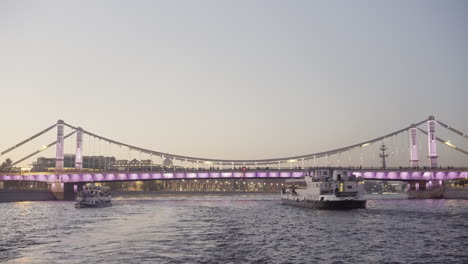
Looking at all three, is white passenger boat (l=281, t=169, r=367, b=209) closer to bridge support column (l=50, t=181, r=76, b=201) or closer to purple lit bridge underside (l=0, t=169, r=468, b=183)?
purple lit bridge underside (l=0, t=169, r=468, b=183)

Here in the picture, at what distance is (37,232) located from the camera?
53.7m

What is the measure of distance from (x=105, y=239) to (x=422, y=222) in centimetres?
3983

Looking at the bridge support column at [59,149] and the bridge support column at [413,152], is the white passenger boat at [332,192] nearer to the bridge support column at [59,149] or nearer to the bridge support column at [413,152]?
the bridge support column at [413,152]

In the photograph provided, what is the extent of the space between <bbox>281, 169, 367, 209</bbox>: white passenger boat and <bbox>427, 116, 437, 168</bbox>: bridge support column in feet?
200

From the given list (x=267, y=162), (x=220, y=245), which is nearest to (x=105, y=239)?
(x=220, y=245)

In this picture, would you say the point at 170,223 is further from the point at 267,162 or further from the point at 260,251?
the point at 267,162

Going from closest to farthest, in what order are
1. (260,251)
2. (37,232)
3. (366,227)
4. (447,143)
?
1. (260,251)
2. (37,232)
3. (366,227)
4. (447,143)

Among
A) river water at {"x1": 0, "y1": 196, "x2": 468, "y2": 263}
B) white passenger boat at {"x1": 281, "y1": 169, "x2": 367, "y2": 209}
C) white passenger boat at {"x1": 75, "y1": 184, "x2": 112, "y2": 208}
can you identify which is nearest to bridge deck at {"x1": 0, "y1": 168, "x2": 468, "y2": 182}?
white passenger boat at {"x1": 75, "y1": 184, "x2": 112, "y2": 208}

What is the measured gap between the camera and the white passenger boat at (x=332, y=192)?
299ft

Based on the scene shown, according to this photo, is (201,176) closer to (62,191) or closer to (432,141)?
(62,191)

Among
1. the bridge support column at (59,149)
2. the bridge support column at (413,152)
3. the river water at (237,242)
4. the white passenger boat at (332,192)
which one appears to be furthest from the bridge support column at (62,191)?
the bridge support column at (413,152)

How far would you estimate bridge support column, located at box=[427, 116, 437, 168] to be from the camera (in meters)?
150

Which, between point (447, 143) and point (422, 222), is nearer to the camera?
point (422, 222)

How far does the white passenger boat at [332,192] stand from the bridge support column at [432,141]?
60814 mm
